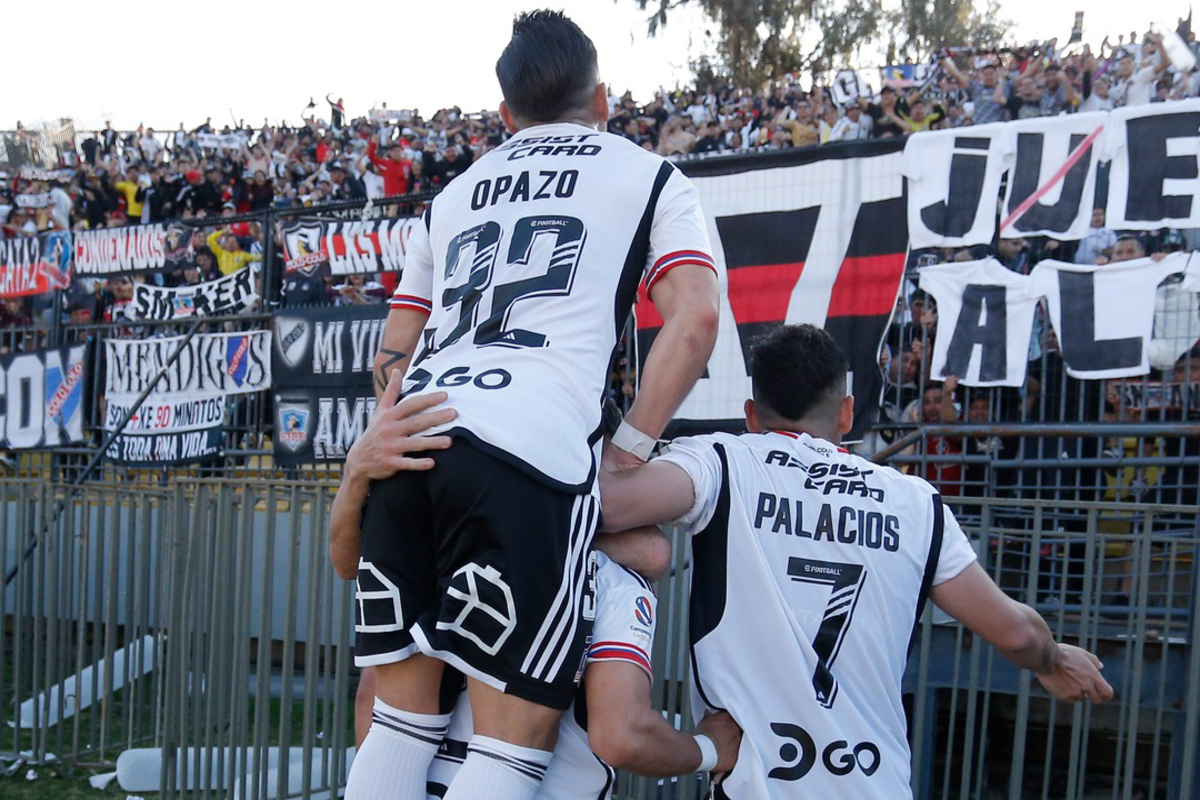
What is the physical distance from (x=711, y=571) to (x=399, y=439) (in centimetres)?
83

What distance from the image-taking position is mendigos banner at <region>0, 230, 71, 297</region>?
1255 cm

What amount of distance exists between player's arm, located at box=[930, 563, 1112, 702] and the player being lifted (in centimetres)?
87

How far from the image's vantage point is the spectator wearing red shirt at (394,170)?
14133 mm

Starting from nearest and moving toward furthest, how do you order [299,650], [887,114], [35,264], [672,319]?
[672,319]
[299,650]
[887,114]
[35,264]

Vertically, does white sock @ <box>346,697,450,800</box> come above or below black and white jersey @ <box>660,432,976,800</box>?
below

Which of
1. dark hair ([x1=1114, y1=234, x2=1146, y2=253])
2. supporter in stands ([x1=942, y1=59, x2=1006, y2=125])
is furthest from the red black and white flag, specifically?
supporter in stands ([x1=942, y1=59, x2=1006, y2=125])

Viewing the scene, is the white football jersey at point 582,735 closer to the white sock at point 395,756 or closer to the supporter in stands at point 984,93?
the white sock at point 395,756

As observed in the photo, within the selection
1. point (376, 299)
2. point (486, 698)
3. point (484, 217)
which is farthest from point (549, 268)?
point (376, 299)

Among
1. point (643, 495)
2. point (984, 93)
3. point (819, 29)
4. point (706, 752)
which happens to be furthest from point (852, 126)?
point (819, 29)

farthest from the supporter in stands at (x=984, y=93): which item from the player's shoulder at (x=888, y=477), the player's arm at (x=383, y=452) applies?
the player's arm at (x=383, y=452)

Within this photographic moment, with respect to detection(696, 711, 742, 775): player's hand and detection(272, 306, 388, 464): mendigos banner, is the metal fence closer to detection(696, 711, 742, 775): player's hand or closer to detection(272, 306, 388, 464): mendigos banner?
detection(696, 711, 742, 775): player's hand

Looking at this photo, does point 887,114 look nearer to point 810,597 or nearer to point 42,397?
point 42,397

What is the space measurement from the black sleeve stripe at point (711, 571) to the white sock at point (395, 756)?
650 millimetres

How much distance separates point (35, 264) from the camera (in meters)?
12.7
